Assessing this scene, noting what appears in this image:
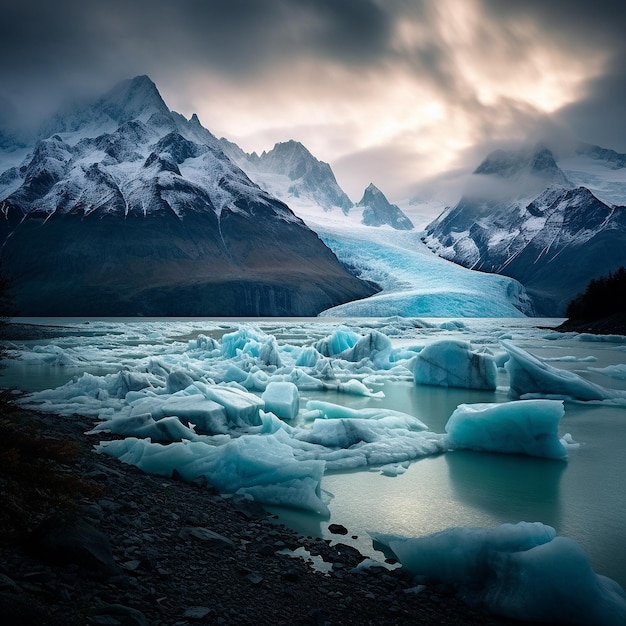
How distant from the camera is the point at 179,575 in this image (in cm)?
325

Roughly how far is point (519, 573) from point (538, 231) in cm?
16462

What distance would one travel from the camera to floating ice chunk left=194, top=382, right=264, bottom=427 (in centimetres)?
894

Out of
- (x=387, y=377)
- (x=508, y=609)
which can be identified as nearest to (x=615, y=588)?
(x=508, y=609)

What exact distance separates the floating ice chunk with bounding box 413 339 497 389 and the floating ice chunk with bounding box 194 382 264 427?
7.25 m

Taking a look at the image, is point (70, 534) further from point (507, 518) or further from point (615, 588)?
point (507, 518)

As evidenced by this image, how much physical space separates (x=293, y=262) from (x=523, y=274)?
247 feet

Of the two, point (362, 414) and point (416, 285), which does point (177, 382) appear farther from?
point (416, 285)

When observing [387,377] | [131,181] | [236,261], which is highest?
[131,181]

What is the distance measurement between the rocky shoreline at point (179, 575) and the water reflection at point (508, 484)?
2.11 m

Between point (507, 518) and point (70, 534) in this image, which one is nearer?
point (70, 534)

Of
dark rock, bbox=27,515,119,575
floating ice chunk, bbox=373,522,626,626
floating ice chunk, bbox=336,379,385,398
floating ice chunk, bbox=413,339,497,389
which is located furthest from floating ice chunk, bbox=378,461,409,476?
floating ice chunk, bbox=413,339,497,389

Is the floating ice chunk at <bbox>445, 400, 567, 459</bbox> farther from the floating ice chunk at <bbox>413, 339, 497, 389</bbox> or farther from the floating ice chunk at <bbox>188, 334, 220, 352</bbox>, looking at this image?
the floating ice chunk at <bbox>188, 334, 220, 352</bbox>

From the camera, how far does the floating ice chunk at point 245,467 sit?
538 centimetres

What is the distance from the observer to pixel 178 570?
3.31 m
